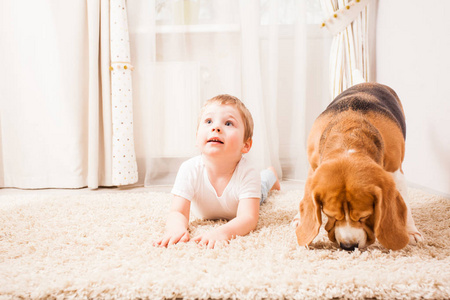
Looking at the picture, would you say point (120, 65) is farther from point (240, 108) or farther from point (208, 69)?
point (240, 108)

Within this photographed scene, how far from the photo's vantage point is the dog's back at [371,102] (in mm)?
1565

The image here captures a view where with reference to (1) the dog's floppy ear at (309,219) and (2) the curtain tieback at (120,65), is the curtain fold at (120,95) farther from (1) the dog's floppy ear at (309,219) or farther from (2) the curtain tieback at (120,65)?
(1) the dog's floppy ear at (309,219)

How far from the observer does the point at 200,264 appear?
108 centimetres

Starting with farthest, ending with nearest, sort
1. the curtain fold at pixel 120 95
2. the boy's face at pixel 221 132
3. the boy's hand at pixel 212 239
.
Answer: the curtain fold at pixel 120 95 → the boy's face at pixel 221 132 → the boy's hand at pixel 212 239

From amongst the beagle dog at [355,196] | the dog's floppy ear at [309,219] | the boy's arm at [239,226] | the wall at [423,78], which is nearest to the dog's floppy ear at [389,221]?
the beagle dog at [355,196]

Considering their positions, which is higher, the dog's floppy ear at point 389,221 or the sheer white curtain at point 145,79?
the sheer white curtain at point 145,79

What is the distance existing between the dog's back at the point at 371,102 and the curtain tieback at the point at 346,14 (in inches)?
43.6

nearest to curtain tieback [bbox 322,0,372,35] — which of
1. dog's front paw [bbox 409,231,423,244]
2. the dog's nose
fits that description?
dog's front paw [bbox 409,231,423,244]

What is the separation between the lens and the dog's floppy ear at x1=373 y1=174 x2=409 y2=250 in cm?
109

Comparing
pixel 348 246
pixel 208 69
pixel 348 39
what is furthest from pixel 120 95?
pixel 348 246

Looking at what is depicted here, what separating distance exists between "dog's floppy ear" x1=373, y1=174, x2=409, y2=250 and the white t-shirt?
0.59m

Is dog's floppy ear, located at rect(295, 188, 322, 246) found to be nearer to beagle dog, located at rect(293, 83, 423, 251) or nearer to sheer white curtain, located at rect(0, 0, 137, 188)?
beagle dog, located at rect(293, 83, 423, 251)

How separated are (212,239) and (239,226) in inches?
6.3

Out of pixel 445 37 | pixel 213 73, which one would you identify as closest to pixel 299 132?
pixel 213 73
